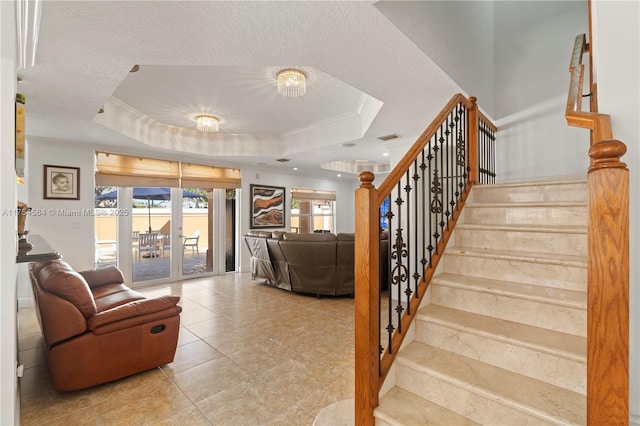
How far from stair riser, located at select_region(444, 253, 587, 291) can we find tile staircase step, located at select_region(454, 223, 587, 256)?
237mm

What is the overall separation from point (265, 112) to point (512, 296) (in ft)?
12.4

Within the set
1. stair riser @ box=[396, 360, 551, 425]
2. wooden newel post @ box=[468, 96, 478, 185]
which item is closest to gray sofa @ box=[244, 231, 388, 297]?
wooden newel post @ box=[468, 96, 478, 185]

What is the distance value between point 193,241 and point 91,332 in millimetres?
4226

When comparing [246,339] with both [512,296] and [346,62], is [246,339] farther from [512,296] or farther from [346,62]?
[346,62]

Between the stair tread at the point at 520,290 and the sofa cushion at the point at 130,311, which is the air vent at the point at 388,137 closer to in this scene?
the stair tread at the point at 520,290

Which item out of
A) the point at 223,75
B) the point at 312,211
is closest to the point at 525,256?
the point at 223,75

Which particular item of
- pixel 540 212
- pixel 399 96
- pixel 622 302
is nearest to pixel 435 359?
pixel 622 302

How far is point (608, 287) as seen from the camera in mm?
1019

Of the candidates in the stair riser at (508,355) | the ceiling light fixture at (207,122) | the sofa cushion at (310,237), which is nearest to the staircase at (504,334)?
the stair riser at (508,355)

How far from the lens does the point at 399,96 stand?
296 centimetres

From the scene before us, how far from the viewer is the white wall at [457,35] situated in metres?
2.03

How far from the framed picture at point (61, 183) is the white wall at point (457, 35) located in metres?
5.01

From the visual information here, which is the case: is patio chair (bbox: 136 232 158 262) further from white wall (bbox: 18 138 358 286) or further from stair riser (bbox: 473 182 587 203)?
stair riser (bbox: 473 182 587 203)

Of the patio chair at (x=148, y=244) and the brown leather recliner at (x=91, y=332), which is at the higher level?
the patio chair at (x=148, y=244)
